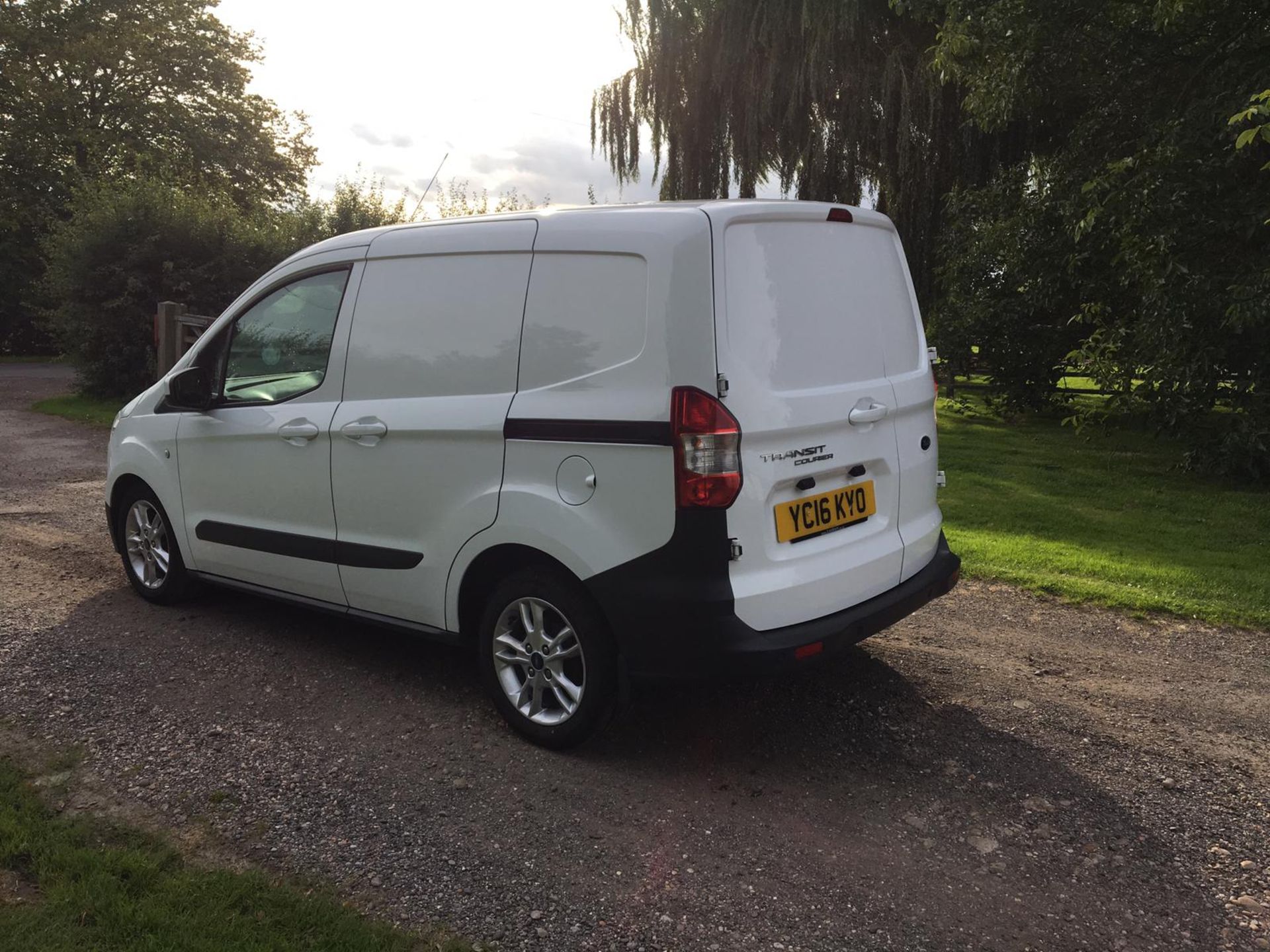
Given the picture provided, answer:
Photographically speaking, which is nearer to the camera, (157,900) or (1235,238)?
(157,900)

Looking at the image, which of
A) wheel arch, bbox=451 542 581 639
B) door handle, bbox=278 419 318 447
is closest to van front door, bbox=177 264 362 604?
door handle, bbox=278 419 318 447

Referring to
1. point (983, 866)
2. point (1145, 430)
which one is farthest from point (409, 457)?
point (1145, 430)

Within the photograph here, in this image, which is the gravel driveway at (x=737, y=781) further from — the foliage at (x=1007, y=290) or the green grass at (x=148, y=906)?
the foliage at (x=1007, y=290)

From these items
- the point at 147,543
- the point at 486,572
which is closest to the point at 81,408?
the point at 147,543

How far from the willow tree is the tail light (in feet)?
49.7

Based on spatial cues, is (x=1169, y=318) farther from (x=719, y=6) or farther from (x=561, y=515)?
(x=719, y=6)

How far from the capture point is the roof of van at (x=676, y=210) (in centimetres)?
357

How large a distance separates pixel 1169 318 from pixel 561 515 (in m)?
9.16

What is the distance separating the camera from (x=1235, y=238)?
10.7 metres

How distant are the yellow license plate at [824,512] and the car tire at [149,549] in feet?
12.0

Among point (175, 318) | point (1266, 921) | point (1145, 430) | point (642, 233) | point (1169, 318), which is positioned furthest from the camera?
point (1145, 430)

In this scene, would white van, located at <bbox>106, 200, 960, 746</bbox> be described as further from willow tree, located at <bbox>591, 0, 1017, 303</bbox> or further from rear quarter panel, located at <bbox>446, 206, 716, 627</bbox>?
willow tree, located at <bbox>591, 0, 1017, 303</bbox>

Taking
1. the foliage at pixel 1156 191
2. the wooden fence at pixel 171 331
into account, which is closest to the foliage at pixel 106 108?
the wooden fence at pixel 171 331

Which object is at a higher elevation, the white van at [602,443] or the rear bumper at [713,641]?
the white van at [602,443]
